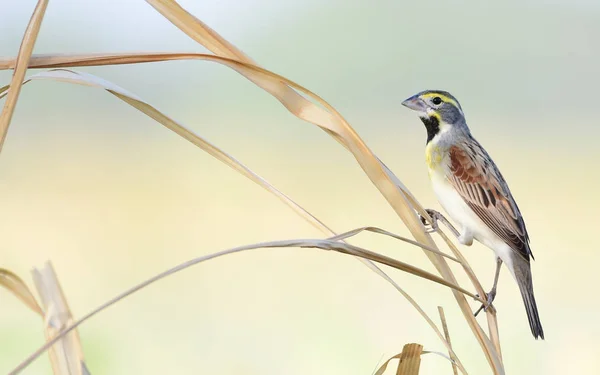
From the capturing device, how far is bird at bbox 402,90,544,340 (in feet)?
4.38

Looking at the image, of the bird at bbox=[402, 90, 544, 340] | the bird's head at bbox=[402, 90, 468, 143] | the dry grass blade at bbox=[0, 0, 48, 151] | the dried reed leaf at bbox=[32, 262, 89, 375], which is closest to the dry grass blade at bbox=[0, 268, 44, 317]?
the dried reed leaf at bbox=[32, 262, 89, 375]

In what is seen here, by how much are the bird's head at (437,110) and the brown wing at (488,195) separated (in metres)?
0.09

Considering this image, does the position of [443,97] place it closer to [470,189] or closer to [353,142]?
[470,189]

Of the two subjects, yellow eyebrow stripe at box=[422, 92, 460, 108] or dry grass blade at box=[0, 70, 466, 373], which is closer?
dry grass blade at box=[0, 70, 466, 373]

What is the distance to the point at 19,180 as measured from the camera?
5141mm

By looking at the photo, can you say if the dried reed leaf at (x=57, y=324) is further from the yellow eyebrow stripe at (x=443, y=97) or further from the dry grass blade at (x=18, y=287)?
the yellow eyebrow stripe at (x=443, y=97)

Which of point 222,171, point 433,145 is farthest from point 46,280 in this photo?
point 222,171

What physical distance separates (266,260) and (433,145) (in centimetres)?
281

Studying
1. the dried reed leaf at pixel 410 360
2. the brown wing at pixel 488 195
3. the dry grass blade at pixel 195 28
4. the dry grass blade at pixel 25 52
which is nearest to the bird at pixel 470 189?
the brown wing at pixel 488 195

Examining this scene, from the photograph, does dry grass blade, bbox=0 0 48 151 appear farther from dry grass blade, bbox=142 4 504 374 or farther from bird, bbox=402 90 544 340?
bird, bbox=402 90 544 340

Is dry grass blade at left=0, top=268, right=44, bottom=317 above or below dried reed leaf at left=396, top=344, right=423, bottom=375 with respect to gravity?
above

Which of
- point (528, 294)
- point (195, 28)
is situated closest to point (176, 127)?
point (195, 28)

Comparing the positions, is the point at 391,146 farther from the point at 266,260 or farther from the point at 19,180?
the point at 19,180

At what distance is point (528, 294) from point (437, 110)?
424 millimetres
